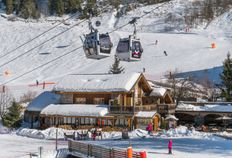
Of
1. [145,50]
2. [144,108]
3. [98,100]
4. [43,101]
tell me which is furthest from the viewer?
[145,50]

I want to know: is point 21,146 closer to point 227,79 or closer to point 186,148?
point 186,148

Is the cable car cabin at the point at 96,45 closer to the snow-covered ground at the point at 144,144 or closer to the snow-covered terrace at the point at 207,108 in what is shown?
the snow-covered ground at the point at 144,144

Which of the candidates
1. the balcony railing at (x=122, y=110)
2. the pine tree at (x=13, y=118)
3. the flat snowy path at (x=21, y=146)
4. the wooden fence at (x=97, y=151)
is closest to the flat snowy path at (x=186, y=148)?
the wooden fence at (x=97, y=151)

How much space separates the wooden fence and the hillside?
51555 mm

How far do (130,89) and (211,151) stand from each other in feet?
73.8

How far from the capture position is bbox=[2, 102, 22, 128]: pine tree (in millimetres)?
54281

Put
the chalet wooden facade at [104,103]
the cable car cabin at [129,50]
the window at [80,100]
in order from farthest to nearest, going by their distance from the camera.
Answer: the window at [80,100], the chalet wooden facade at [104,103], the cable car cabin at [129,50]

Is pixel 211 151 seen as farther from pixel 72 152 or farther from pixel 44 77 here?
pixel 44 77

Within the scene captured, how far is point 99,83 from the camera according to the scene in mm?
54625

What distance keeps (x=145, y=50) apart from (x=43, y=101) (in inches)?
1832

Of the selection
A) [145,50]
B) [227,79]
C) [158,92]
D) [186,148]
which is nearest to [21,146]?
[186,148]

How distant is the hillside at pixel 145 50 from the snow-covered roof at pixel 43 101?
24.9 m

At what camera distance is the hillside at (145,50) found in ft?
293

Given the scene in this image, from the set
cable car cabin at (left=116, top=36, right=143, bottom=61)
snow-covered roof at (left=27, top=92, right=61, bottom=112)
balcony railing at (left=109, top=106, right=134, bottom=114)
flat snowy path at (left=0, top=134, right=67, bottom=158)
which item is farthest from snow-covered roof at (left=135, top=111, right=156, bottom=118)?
cable car cabin at (left=116, top=36, right=143, bottom=61)
